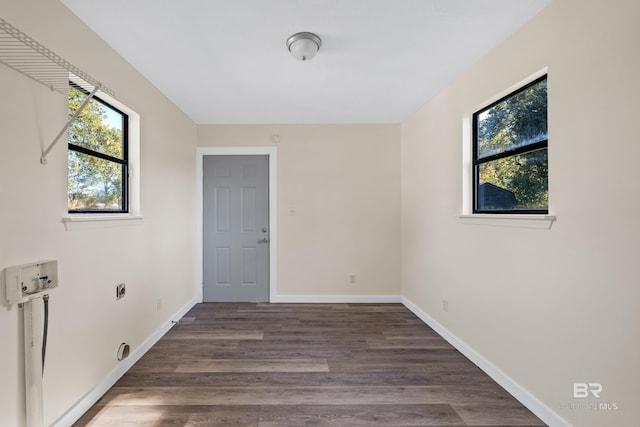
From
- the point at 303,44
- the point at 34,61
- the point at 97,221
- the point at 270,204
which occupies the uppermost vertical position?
the point at 303,44

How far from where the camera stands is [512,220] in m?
1.98

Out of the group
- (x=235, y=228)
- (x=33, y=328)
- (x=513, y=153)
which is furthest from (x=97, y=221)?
(x=513, y=153)

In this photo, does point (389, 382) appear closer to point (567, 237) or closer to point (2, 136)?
point (567, 237)

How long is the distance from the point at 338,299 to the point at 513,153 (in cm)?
273

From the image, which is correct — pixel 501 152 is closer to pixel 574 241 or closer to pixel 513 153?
pixel 513 153

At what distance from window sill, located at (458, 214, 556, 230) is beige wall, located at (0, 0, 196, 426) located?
274 centimetres

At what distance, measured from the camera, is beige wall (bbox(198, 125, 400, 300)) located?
4.00m

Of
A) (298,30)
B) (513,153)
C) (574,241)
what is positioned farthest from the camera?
(513,153)

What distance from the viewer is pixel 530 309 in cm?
186

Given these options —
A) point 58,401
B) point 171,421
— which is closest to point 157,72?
point 58,401

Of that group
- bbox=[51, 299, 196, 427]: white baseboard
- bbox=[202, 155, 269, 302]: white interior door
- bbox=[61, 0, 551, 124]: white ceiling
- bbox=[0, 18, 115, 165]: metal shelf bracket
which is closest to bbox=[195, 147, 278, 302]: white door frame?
bbox=[202, 155, 269, 302]: white interior door

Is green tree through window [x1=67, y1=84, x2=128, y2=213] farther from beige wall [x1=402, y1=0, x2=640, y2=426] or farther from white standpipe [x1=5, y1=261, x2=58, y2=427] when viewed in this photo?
beige wall [x1=402, y1=0, x2=640, y2=426]

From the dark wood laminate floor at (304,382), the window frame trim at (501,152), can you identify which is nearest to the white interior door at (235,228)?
the dark wood laminate floor at (304,382)

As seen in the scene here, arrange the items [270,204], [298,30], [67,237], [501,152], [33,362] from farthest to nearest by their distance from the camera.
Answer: [270,204] → [501,152] → [298,30] → [67,237] → [33,362]
